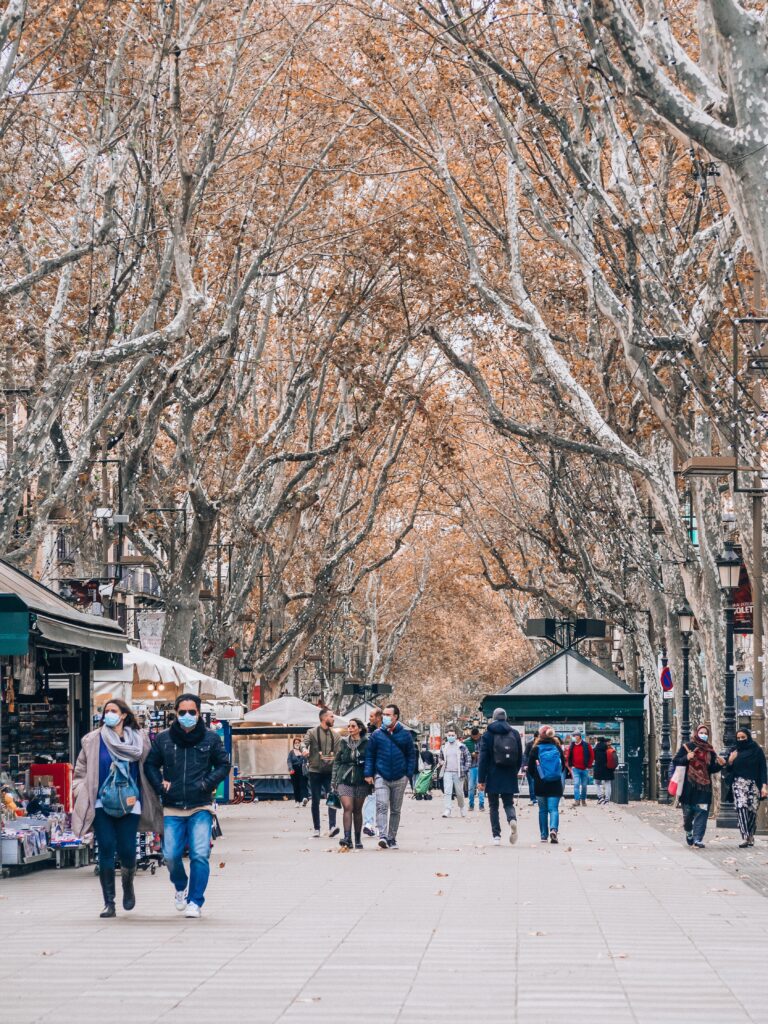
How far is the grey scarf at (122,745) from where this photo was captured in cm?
1193

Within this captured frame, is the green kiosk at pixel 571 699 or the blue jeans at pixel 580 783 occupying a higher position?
the green kiosk at pixel 571 699

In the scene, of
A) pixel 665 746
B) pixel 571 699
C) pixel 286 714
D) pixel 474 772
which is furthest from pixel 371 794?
pixel 665 746

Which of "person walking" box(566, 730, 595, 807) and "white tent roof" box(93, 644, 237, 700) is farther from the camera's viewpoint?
"person walking" box(566, 730, 595, 807)

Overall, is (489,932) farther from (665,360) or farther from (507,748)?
(665,360)

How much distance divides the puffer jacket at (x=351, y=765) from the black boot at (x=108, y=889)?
7551 mm

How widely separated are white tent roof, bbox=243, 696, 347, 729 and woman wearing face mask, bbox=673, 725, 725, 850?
589 inches

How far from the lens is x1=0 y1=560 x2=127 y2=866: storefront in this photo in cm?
1502

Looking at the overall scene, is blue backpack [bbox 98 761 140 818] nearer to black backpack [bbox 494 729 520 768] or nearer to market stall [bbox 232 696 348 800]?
black backpack [bbox 494 729 520 768]

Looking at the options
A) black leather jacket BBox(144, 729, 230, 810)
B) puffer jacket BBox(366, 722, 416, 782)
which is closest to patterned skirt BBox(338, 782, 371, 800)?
puffer jacket BBox(366, 722, 416, 782)

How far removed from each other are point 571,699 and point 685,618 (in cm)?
579

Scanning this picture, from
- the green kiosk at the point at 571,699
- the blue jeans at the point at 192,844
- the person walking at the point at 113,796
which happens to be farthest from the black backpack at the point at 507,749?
the green kiosk at the point at 571,699

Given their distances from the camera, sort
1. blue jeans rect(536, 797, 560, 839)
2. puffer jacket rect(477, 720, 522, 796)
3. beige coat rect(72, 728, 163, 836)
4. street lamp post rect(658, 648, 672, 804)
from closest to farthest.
A: beige coat rect(72, 728, 163, 836) → puffer jacket rect(477, 720, 522, 796) → blue jeans rect(536, 797, 560, 839) → street lamp post rect(658, 648, 672, 804)

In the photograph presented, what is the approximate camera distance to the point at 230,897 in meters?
13.6

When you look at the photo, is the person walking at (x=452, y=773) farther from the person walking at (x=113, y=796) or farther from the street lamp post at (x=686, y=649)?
the person walking at (x=113, y=796)
